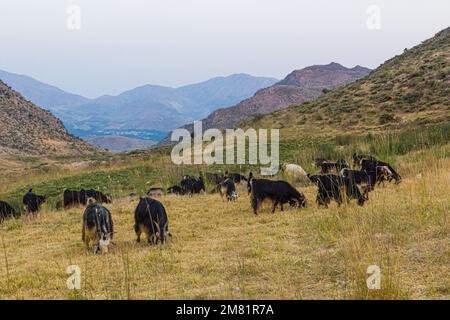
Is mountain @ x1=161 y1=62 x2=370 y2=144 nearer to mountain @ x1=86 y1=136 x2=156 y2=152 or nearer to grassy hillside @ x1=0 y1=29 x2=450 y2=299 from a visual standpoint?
mountain @ x1=86 y1=136 x2=156 y2=152

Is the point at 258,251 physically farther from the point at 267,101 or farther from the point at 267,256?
the point at 267,101

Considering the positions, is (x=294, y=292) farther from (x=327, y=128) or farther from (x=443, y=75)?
(x=443, y=75)

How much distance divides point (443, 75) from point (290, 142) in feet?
52.8

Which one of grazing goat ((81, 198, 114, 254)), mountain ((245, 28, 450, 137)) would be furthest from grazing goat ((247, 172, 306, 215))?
mountain ((245, 28, 450, 137))

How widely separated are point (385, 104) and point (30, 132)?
46.7 m

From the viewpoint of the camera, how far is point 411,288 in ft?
17.4

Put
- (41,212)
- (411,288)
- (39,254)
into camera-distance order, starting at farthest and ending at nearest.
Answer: (41,212), (39,254), (411,288)

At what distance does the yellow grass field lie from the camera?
557 centimetres

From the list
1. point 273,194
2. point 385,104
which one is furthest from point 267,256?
point 385,104

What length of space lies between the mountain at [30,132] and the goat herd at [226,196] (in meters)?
43.4

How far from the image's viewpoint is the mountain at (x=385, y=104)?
34.1 m

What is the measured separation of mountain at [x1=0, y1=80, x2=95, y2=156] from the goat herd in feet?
142

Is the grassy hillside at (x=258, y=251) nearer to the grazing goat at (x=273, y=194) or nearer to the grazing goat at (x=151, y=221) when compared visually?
the grazing goat at (x=151, y=221)

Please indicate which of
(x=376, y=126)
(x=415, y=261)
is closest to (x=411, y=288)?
(x=415, y=261)
